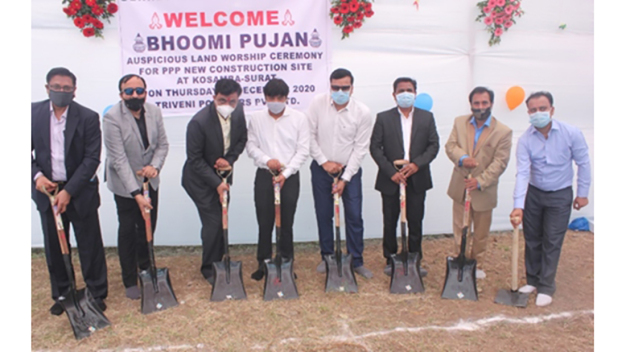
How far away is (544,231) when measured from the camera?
3.74 metres

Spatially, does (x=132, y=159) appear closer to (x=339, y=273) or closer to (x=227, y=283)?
(x=227, y=283)

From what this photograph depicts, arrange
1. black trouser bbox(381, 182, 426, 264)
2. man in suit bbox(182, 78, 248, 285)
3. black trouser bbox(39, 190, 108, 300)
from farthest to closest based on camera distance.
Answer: black trouser bbox(381, 182, 426, 264)
man in suit bbox(182, 78, 248, 285)
black trouser bbox(39, 190, 108, 300)

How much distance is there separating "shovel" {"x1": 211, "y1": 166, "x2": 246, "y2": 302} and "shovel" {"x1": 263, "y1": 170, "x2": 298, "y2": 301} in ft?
0.72

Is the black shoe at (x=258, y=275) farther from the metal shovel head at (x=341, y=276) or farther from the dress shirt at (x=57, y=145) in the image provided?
the dress shirt at (x=57, y=145)

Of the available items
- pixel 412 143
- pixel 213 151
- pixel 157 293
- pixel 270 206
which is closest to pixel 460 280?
pixel 412 143

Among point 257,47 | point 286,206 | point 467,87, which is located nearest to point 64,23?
point 257,47

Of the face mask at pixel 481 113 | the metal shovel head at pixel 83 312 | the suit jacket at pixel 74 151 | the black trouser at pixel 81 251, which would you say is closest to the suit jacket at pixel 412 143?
the face mask at pixel 481 113

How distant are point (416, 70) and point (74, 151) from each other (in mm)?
3506

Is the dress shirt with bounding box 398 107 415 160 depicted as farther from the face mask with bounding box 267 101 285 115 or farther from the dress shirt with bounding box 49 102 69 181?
the dress shirt with bounding box 49 102 69 181

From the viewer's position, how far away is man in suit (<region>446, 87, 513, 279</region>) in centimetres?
383

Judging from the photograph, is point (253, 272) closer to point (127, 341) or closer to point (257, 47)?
point (127, 341)

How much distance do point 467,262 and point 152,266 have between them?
2618 millimetres

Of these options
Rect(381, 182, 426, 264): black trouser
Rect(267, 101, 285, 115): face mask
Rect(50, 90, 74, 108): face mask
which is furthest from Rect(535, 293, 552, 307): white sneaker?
Rect(50, 90, 74, 108): face mask

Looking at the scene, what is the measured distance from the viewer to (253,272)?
444 centimetres
